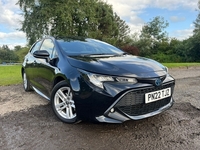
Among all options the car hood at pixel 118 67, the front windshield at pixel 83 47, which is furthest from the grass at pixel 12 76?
the car hood at pixel 118 67

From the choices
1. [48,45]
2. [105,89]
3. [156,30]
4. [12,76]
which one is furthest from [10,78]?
[156,30]

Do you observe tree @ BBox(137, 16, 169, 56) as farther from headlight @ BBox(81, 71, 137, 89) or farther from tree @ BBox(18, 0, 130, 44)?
headlight @ BBox(81, 71, 137, 89)

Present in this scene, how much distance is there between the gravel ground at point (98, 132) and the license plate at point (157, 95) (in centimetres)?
44

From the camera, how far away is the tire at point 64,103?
9.12ft

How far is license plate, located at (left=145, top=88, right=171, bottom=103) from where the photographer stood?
2464 millimetres

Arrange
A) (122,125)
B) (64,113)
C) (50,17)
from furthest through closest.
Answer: (50,17), (64,113), (122,125)

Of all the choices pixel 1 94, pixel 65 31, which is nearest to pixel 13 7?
pixel 65 31

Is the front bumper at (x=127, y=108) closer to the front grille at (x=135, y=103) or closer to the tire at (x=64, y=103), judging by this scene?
the front grille at (x=135, y=103)

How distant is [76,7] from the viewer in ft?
57.6

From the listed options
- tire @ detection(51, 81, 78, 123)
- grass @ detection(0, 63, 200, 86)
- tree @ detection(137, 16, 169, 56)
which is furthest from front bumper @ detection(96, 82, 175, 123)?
tree @ detection(137, 16, 169, 56)

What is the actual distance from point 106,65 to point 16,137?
4.99 feet

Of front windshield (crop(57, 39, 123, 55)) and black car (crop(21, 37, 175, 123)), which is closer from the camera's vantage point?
black car (crop(21, 37, 175, 123))

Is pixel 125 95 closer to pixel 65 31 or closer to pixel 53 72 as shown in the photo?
pixel 53 72

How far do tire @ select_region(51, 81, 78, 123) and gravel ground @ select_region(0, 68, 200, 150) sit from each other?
12cm
